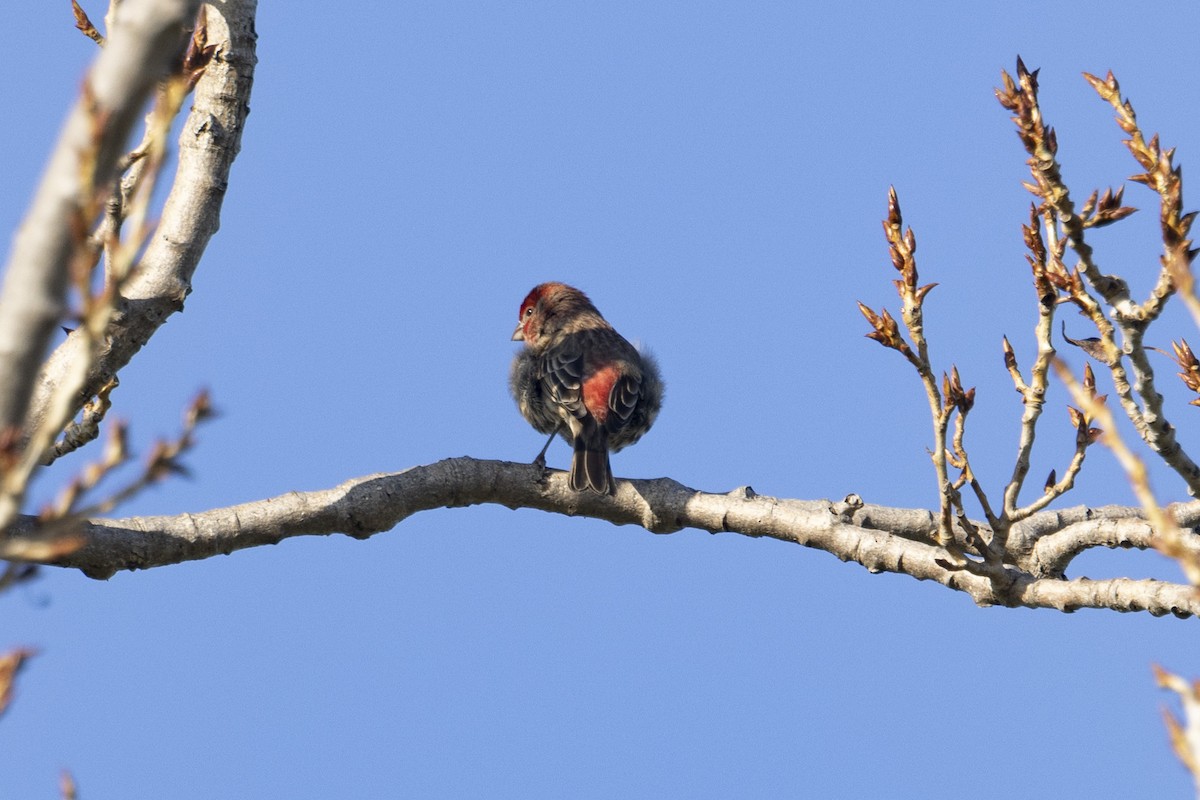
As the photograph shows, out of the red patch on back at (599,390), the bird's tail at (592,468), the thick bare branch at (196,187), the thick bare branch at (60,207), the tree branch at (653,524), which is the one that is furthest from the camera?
the red patch on back at (599,390)

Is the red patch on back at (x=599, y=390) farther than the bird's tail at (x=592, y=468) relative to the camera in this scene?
Yes

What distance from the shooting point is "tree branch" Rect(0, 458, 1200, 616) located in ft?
16.7

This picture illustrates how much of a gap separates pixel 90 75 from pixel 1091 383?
4207 millimetres

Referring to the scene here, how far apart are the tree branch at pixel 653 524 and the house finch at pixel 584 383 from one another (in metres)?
1.43

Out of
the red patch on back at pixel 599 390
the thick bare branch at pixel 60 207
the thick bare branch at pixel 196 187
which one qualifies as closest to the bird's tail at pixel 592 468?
the red patch on back at pixel 599 390

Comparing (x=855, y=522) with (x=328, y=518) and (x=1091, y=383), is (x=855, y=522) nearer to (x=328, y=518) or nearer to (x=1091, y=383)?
(x=1091, y=383)

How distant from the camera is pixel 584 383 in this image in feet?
30.8

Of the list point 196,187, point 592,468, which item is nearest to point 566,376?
point 592,468

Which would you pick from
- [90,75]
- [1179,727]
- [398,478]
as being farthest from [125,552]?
[1179,727]

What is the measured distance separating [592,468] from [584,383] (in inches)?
82.3

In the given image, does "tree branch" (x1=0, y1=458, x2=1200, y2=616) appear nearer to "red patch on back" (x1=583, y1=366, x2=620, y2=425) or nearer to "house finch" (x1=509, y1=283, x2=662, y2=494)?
"house finch" (x1=509, y1=283, x2=662, y2=494)

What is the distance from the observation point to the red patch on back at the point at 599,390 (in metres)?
9.22

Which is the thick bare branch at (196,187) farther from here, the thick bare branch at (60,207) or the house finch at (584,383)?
the thick bare branch at (60,207)

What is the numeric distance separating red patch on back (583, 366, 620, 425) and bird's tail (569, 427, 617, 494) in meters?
Answer: 1.13
